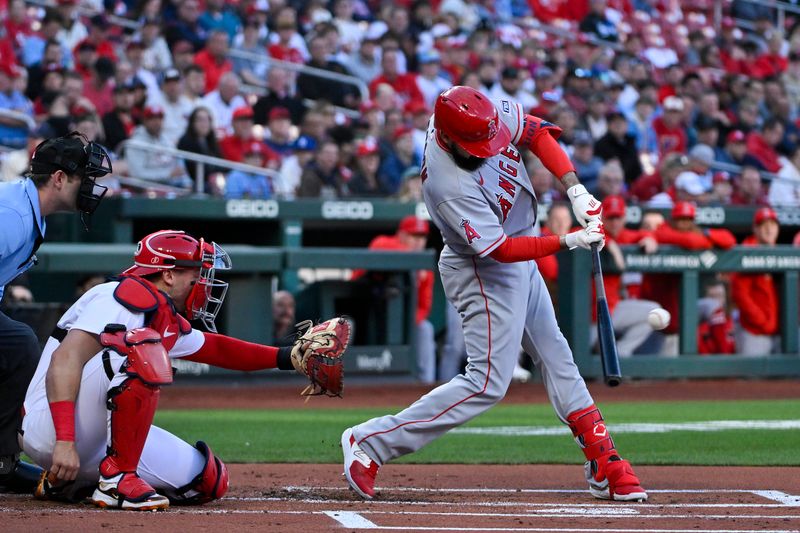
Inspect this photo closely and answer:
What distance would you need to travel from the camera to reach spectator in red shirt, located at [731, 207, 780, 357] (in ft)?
40.2

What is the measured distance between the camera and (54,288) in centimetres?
1068

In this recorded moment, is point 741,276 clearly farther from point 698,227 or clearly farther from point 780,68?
point 780,68

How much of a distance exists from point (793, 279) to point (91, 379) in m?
9.11

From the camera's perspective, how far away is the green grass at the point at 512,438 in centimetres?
663

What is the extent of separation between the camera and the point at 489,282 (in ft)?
16.8

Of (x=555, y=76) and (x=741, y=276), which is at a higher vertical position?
(x=555, y=76)

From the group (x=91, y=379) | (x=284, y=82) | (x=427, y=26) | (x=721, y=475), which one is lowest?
(x=721, y=475)

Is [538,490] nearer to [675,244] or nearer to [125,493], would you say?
[125,493]

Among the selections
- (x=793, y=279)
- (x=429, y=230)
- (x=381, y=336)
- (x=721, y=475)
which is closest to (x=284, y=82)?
Answer: (x=429, y=230)

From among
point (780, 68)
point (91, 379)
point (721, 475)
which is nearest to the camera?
point (91, 379)

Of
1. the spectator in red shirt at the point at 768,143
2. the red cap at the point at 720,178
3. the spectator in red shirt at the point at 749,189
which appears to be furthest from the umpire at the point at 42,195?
the spectator in red shirt at the point at 768,143

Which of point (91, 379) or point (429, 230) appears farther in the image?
point (429, 230)

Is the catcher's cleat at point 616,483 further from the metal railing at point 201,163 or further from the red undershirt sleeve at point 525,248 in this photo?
the metal railing at point 201,163

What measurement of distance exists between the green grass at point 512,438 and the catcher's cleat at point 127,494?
194 centimetres
